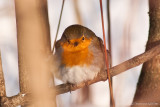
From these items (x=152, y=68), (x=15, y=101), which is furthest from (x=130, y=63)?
(x=15, y=101)

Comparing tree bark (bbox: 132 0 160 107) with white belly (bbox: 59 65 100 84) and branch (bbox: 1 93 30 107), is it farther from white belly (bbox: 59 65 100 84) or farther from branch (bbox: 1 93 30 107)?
branch (bbox: 1 93 30 107)

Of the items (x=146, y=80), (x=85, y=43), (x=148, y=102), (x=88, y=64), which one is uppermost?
(x=85, y=43)

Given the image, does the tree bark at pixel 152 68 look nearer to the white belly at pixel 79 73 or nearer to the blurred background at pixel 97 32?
the blurred background at pixel 97 32

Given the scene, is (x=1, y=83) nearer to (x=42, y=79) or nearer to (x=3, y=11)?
(x=42, y=79)

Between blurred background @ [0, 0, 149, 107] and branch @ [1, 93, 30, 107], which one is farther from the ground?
blurred background @ [0, 0, 149, 107]

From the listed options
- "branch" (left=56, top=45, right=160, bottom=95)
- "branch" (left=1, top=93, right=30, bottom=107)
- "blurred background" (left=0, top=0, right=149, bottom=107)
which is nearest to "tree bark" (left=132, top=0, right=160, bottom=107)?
"blurred background" (left=0, top=0, right=149, bottom=107)

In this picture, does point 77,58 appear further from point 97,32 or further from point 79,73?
point 97,32

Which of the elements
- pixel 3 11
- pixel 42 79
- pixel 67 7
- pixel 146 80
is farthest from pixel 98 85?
pixel 42 79
